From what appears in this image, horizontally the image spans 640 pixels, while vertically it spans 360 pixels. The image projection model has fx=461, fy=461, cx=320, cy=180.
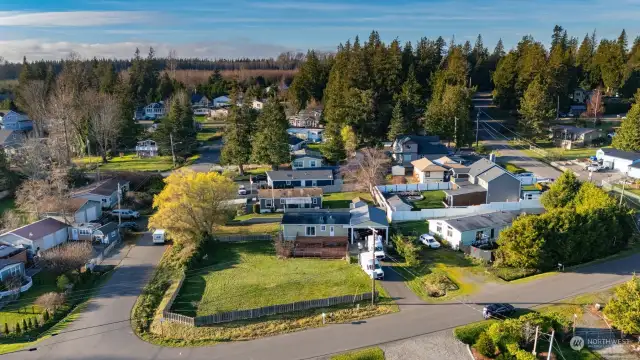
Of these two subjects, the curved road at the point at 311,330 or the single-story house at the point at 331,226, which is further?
the single-story house at the point at 331,226

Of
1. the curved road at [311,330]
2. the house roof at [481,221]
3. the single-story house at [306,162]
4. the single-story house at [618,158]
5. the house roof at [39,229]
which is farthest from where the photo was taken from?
the single-story house at [306,162]

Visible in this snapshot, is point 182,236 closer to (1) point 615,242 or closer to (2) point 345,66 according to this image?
(1) point 615,242

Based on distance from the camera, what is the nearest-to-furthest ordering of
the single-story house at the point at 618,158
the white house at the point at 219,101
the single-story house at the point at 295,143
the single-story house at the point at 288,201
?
the single-story house at the point at 288,201 < the single-story house at the point at 618,158 < the single-story house at the point at 295,143 < the white house at the point at 219,101

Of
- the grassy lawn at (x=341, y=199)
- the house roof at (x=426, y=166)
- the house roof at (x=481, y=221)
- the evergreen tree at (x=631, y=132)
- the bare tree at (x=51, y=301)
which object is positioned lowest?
the bare tree at (x=51, y=301)

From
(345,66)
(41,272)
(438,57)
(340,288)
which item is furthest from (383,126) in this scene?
(41,272)

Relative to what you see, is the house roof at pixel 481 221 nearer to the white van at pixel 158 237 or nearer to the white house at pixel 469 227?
the white house at pixel 469 227

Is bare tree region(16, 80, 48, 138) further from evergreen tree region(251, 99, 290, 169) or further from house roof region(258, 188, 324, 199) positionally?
house roof region(258, 188, 324, 199)

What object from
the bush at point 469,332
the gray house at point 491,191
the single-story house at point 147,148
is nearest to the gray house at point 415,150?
the gray house at point 491,191
